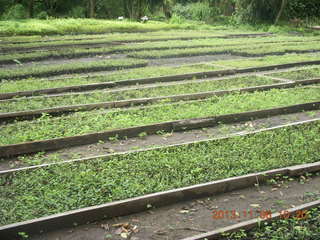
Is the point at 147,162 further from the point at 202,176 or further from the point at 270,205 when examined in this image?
the point at 270,205

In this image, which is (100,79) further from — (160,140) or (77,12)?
(77,12)

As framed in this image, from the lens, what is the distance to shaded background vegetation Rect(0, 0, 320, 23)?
3922 cm

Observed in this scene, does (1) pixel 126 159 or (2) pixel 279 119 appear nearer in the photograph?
(1) pixel 126 159

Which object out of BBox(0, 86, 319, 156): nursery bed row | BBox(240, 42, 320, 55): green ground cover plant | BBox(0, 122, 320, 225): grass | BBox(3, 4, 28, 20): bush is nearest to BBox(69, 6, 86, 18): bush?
BBox(3, 4, 28, 20): bush

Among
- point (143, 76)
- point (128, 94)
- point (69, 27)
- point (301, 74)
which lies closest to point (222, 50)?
point (301, 74)

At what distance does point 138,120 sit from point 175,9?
43.3 m

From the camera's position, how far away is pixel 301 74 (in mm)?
16156

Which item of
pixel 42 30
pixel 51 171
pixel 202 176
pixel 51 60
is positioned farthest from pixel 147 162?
pixel 42 30

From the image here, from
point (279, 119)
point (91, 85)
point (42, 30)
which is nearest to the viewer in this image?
point (279, 119)

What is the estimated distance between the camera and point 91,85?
1405cm

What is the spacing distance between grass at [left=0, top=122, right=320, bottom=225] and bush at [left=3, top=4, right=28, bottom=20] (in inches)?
1614

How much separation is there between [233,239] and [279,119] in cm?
578

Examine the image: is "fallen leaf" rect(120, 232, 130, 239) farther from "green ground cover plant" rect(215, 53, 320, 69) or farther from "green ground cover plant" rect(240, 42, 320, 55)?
"green ground cover plant" rect(240, 42, 320, 55)
